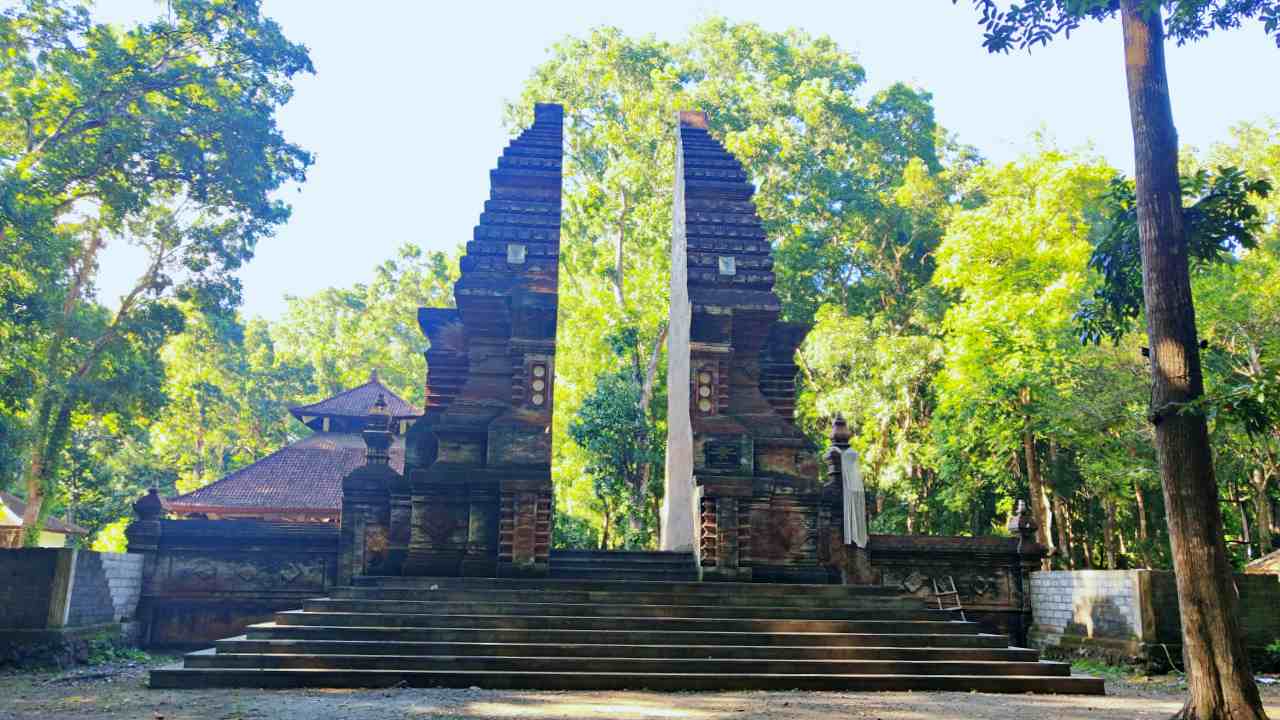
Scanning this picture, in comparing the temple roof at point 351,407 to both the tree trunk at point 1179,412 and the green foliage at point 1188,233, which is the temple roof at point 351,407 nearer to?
the green foliage at point 1188,233

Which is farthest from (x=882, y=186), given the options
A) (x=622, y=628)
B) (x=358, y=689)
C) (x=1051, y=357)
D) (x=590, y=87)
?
(x=358, y=689)

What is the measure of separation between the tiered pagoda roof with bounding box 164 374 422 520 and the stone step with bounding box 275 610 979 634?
1209 cm

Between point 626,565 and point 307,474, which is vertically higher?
point 307,474

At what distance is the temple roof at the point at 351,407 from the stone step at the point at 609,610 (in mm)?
15876

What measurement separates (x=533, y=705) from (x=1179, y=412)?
215 inches

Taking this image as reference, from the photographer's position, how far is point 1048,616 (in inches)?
567

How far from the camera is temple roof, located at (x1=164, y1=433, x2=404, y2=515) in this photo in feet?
76.1

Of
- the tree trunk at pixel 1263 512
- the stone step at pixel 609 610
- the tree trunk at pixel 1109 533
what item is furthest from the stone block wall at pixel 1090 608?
the tree trunk at pixel 1263 512

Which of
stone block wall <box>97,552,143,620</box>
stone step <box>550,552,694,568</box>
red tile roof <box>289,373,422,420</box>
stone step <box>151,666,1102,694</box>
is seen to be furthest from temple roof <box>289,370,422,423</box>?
stone step <box>151,666,1102,694</box>

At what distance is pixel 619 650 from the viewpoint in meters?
9.61

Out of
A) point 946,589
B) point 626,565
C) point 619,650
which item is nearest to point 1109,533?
point 946,589

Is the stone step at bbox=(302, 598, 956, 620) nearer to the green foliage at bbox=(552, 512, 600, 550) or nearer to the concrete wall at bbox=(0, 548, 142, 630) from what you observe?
the concrete wall at bbox=(0, 548, 142, 630)

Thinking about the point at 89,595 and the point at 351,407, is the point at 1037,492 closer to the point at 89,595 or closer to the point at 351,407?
the point at 351,407

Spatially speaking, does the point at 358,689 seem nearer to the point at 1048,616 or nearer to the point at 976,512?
the point at 1048,616
